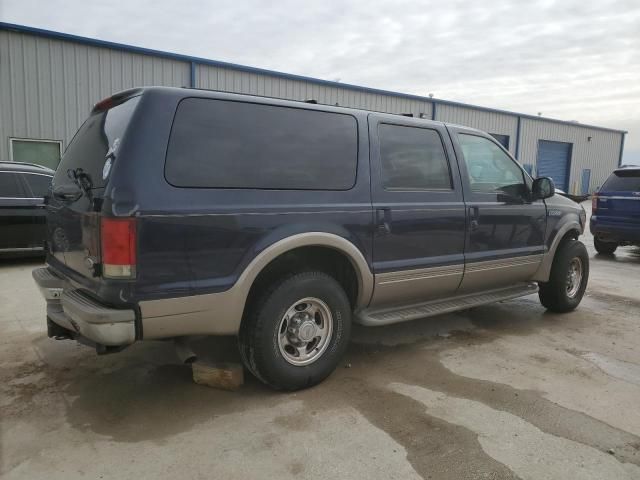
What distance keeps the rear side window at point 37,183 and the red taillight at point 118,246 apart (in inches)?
235

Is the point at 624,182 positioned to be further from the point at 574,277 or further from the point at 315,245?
the point at 315,245

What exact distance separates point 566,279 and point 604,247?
18.5 ft

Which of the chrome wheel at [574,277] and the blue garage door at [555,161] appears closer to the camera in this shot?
the chrome wheel at [574,277]

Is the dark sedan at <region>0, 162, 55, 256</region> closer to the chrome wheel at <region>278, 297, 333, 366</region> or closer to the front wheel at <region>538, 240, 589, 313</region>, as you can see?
the chrome wheel at <region>278, 297, 333, 366</region>

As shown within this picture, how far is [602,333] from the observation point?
491 centimetres

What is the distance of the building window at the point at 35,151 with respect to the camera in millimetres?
11359

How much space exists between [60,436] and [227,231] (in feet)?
4.89

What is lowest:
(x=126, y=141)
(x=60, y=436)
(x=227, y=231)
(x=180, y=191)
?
(x=60, y=436)

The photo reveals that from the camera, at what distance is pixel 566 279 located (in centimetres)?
543

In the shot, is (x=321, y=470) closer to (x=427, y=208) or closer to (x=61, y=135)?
(x=427, y=208)

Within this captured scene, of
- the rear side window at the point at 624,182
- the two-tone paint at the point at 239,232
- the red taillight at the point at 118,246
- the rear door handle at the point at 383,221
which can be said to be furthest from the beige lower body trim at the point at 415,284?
the rear side window at the point at 624,182

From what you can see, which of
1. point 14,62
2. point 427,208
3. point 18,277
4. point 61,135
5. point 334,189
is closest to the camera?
point 334,189

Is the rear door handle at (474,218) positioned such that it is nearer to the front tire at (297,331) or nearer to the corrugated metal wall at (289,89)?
the front tire at (297,331)

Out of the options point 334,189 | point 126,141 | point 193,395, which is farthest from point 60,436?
point 334,189
